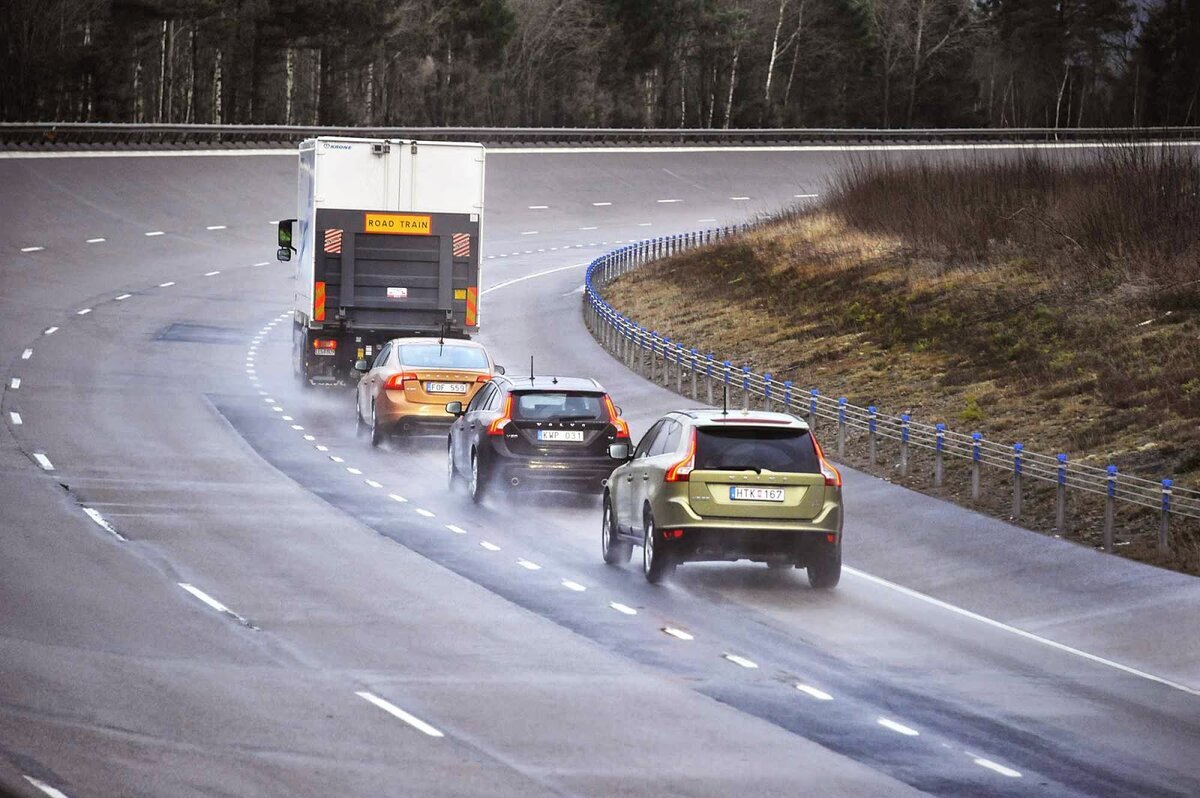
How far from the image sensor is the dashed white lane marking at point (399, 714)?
11883mm

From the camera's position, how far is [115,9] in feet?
343

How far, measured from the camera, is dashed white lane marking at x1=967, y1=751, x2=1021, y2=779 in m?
11.1

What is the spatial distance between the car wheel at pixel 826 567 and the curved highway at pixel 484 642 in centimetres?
25

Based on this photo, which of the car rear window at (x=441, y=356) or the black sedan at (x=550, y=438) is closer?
the black sedan at (x=550, y=438)

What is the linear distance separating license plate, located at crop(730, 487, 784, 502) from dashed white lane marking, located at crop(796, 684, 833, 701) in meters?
3.63

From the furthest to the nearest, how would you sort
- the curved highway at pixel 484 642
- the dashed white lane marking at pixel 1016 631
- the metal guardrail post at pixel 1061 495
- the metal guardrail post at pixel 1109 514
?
the metal guardrail post at pixel 1061 495
the metal guardrail post at pixel 1109 514
the dashed white lane marking at pixel 1016 631
the curved highway at pixel 484 642

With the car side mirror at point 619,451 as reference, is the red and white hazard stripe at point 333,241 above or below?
above

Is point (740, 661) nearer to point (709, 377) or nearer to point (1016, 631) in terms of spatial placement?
point (1016, 631)

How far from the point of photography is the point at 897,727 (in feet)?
40.3

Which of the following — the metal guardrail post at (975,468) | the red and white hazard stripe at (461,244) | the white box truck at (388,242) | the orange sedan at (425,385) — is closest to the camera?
the metal guardrail post at (975,468)

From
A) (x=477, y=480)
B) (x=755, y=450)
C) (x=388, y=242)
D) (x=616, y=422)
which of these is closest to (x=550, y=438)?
(x=616, y=422)

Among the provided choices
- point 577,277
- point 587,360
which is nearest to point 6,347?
point 587,360

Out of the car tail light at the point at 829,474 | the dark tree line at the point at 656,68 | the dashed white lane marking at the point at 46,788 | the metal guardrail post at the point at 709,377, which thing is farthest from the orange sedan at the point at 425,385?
the dark tree line at the point at 656,68

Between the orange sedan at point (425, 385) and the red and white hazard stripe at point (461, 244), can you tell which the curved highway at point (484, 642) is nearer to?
the orange sedan at point (425, 385)
